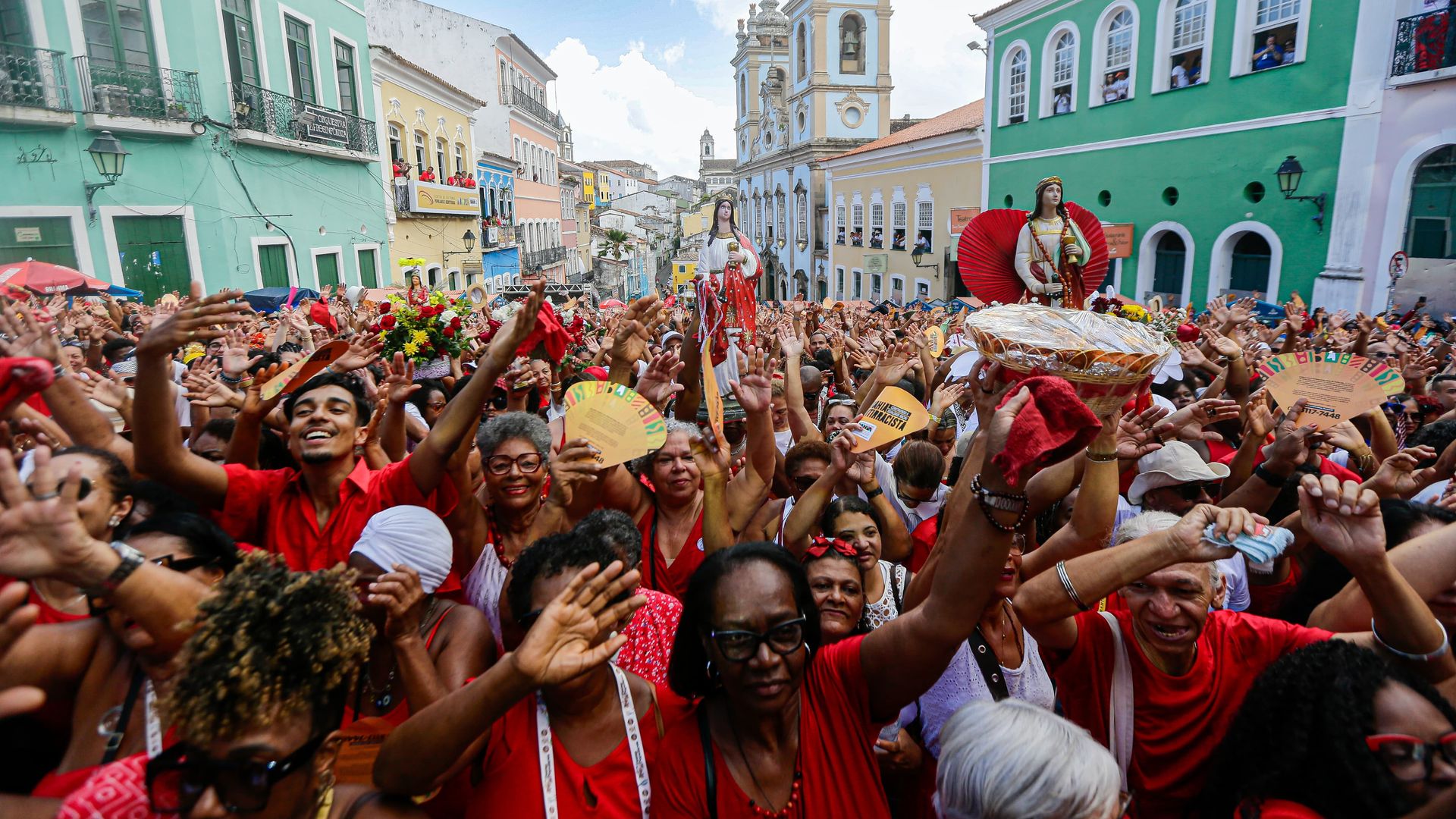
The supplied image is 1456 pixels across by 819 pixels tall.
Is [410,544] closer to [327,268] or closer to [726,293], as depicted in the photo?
[726,293]

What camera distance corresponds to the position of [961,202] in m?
22.9

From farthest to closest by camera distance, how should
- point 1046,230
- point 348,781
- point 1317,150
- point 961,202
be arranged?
point 961,202
point 1317,150
point 1046,230
point 348,781

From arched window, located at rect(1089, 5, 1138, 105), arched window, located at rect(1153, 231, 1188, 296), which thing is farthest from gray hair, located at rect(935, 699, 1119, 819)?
arched window, located at rect(1089, 5, 1138, 105)

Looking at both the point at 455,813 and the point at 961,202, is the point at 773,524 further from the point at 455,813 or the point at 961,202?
the point at 961,202

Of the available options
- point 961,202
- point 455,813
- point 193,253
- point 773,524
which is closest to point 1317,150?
point 961,202

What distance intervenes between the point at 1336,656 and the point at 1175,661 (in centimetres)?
60

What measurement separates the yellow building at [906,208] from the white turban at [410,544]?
60.3ft

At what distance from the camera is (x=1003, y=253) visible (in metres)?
5.21

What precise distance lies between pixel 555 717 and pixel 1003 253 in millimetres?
4413

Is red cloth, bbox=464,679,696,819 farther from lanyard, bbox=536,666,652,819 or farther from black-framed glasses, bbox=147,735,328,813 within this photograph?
black-framed glasses, bbox=147,735,328,813

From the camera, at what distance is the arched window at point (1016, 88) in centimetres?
1945

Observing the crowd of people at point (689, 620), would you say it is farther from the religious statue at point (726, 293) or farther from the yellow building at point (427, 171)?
the yellow building at point (427, 171)

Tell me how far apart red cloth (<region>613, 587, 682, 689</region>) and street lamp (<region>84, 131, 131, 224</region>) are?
1263 cm

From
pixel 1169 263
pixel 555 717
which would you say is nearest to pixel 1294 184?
pixel 1169 263
